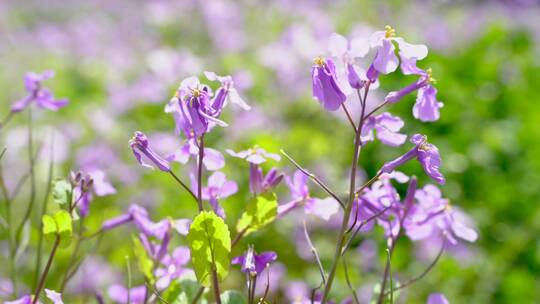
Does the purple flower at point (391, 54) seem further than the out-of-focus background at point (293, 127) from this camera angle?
No

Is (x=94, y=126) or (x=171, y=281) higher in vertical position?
(x=171, y=281)

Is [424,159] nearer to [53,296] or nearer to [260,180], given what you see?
[260,180]

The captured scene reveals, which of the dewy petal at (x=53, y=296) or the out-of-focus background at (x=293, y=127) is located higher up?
the dewy petal at (x=53, y=296)

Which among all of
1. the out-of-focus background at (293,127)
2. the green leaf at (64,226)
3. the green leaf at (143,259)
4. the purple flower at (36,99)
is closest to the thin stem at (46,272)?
the green leaf at (64,226)

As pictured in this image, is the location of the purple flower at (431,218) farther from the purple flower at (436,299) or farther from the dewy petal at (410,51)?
the dewy petal at (410,51)

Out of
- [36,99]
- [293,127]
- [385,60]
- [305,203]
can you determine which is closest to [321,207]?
[305,203]

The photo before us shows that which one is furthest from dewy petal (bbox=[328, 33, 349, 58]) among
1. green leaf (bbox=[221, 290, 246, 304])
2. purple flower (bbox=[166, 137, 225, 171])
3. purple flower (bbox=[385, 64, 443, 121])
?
green leaf (bbox=[221, 290, 246, 304])

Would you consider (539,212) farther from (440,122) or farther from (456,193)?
(440,122)

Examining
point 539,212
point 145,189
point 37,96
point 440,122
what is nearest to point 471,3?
point 440,122
